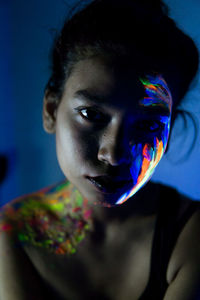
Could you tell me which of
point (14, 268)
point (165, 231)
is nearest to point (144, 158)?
point (165, 231)

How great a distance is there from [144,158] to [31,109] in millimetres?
304

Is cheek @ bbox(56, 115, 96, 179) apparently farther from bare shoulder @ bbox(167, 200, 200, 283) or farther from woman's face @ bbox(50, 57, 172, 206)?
bare shoulder @ bbox(167, 200, 200, 283)

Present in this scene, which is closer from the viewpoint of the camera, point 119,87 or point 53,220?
point 119,87

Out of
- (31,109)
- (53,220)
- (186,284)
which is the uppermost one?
(31,109)

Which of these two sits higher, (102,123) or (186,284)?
(102,123)

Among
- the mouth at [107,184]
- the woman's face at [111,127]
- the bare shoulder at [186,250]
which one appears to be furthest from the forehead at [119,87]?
the bare shoulder at [186,250]

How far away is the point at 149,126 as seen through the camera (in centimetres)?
37

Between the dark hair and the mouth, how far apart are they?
0.15 metres

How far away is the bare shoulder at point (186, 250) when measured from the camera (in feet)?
1.40

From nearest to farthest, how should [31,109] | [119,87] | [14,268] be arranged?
[119,87], [14,268], [31,109]

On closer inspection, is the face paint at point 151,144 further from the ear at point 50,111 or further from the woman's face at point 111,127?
the ear at point 50,111

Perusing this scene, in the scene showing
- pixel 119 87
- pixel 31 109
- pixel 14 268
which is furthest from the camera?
pixel 31 109

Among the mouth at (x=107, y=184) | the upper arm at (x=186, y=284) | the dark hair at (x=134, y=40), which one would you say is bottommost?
the upper arm at (x=186, y=284)

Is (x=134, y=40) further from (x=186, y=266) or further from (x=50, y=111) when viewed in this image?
(x=186, y=266)
